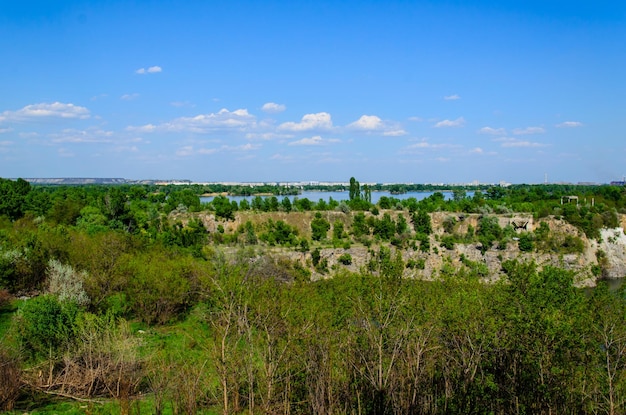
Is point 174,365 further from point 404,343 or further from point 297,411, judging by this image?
point 404,343

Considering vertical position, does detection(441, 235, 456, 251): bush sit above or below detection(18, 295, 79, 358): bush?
below

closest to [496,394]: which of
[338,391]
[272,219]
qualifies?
[338,391]

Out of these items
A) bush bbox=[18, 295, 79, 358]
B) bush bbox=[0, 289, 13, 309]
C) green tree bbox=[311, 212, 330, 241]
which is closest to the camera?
bush bbox=[18, 295, 79, 358]

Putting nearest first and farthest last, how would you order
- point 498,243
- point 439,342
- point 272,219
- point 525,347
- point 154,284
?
point 525,347 < point 439,342 < point 154,284 < point 498,243 < point 272,219

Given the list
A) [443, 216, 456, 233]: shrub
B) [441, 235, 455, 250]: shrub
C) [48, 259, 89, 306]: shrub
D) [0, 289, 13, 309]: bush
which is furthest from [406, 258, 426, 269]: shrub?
[0, 289, 13, 309]: bush

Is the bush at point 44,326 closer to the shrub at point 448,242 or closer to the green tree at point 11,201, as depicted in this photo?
the green tree at point 11,201

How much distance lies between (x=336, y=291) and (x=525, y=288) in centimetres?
Answer: 839

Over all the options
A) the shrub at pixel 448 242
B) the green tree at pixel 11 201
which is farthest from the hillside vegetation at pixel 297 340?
the shrub at pixel 448 242

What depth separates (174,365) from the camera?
48.5 ft

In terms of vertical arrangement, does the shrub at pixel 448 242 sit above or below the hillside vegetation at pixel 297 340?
below

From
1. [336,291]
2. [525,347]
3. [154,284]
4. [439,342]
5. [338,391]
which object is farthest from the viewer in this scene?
[154,284]

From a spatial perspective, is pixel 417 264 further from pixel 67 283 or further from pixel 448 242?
pixel 67 283

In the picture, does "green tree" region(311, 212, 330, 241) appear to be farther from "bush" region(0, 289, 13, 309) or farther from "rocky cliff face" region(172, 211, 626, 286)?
"bush" region(0, 289, 13, 309)

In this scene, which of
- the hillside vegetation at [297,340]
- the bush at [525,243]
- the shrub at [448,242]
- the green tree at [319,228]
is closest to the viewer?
the hillside vegetation at [297,340]
